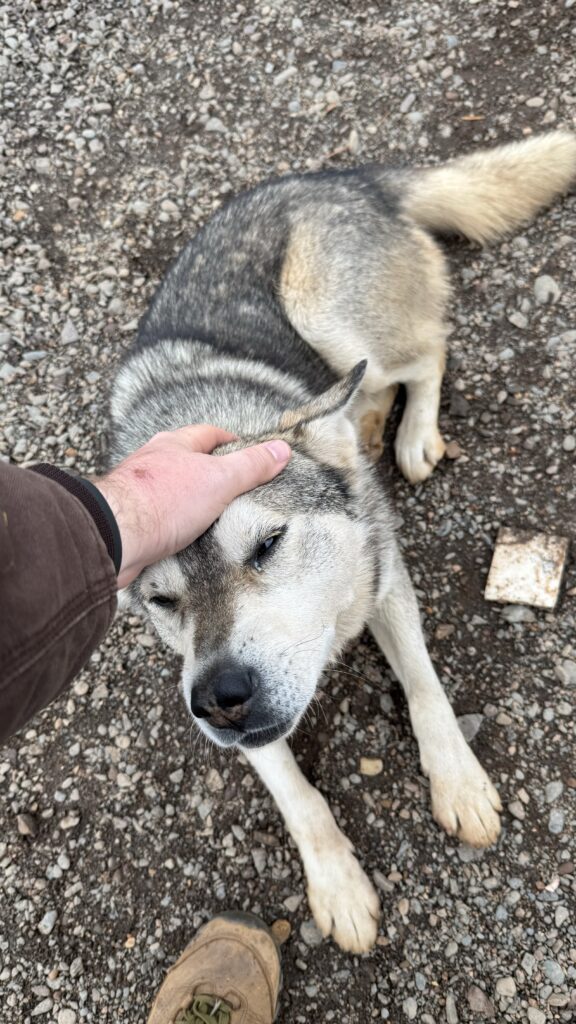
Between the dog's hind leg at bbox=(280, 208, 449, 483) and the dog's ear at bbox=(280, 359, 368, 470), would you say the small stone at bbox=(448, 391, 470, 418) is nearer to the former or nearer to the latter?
the dog's hind leg at bbox=(280, 208, 449, 483)

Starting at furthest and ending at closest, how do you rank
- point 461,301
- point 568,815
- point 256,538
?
point 461,301
point 568,815
point 256,538

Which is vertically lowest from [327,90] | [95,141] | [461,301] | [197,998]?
[197,998]

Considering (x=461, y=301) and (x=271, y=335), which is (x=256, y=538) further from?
(x=461, y=301)

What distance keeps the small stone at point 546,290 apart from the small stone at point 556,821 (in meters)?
2.53

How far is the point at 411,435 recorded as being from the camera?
146 inches

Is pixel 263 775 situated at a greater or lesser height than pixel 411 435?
lesser

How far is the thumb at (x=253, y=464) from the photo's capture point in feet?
7.67

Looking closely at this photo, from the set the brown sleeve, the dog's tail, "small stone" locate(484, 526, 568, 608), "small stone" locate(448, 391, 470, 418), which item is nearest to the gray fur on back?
the dog's tail

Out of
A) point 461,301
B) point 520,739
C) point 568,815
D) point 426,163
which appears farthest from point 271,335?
point 568,815

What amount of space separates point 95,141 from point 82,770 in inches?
163

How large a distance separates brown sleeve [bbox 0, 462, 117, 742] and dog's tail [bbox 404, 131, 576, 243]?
288 cm

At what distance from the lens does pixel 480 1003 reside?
8.78 feet

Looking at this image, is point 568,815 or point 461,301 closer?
point 568,815

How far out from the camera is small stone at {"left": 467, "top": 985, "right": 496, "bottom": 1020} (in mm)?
2664
